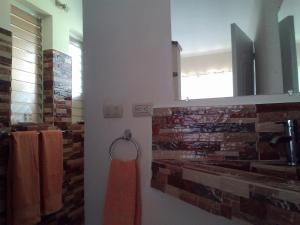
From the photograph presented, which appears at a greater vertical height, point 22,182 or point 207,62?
point 207,62

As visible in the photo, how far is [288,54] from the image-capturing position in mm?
984

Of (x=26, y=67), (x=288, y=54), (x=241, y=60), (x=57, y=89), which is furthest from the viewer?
(x=57, y=89)

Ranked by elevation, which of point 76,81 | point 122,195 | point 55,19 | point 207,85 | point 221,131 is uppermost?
point 55,19

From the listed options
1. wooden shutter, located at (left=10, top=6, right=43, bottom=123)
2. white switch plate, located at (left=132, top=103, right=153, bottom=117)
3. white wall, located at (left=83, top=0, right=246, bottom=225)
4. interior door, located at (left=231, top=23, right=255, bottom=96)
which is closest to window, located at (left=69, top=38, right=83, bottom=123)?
→ wooden shutter, located at (left=10, top=6, right=43, bottom=123)

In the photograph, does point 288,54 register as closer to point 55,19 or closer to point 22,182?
point 22,182

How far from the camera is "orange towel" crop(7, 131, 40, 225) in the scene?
1464 mm

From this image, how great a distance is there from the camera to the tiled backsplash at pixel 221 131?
0.98 metres

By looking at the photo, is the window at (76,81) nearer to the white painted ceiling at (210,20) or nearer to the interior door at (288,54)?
the white painted ceiling at (210,20)

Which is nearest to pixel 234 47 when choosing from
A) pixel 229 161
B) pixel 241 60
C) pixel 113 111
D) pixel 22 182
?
pixel 241 60

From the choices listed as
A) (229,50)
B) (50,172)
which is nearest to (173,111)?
(229,50)

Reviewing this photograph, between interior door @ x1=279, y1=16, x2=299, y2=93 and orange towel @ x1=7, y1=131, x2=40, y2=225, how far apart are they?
1.45m

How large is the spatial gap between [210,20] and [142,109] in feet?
1.76

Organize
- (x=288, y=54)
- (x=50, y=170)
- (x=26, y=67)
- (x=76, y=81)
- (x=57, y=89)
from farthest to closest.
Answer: (x=76, y=81) < (x=57, y=89) < (x=26, y=67) < (x=50, y=170) < (x=288, y=54)

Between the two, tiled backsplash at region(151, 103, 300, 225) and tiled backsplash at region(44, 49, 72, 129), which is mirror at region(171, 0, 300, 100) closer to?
tiled backsplash at region(151, 103, 300, 225)
